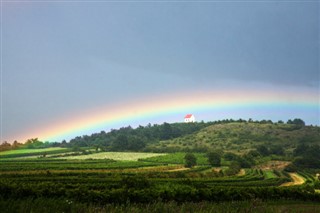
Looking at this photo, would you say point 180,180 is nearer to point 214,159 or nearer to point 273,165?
point 214,159

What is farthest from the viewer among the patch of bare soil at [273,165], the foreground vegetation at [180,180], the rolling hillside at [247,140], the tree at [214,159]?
the rolling hillside at [247,140]

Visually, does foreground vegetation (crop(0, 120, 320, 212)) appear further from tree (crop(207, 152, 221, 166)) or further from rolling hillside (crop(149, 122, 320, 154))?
rolling hillside (crop(149, 122, 320, 154))

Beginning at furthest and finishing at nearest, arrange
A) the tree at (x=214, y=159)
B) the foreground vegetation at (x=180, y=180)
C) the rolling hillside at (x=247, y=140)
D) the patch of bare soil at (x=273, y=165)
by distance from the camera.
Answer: the rolling hillside at (x=247, y=140)
the patch of bare soil at (x=273, y=165)
the tree at (x=214, y=159)
the foreground vegetation at (x=180, y=180)

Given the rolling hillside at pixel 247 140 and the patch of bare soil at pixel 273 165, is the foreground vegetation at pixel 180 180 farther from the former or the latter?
the rolling hillside at pixel 247 140

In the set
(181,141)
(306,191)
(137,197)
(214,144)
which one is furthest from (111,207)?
(181,141)

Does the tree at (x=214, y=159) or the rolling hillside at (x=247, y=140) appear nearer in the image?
the tree at (x=214, y=159)

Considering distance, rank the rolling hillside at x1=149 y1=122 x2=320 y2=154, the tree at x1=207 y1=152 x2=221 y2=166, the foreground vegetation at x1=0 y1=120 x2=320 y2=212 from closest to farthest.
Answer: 1. the foreground vegetation at x1=0 y1=120 x2=320 y2=212
2. the tree at x1=207 y1=152 x2=221 y2=166
3. the rolling hillside at x1=149 y1=122 x2=320 y2=154

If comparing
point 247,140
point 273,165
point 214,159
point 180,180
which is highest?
Answer: point 247,140

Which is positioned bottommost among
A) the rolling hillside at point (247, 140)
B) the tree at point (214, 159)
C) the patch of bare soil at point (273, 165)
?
the patch of bare soil at point (273, 165)

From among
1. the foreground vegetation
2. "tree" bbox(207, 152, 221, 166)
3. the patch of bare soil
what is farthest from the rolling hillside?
"tree" bbox(207, 152, 221, 166)

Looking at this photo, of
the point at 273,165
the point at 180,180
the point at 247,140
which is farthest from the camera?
the point at 247,140

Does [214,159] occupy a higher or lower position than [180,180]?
higher

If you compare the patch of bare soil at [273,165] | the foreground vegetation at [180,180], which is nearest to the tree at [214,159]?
the foreground vegetation at [180,180]

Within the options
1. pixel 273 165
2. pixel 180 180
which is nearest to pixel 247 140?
pixel 273 165
